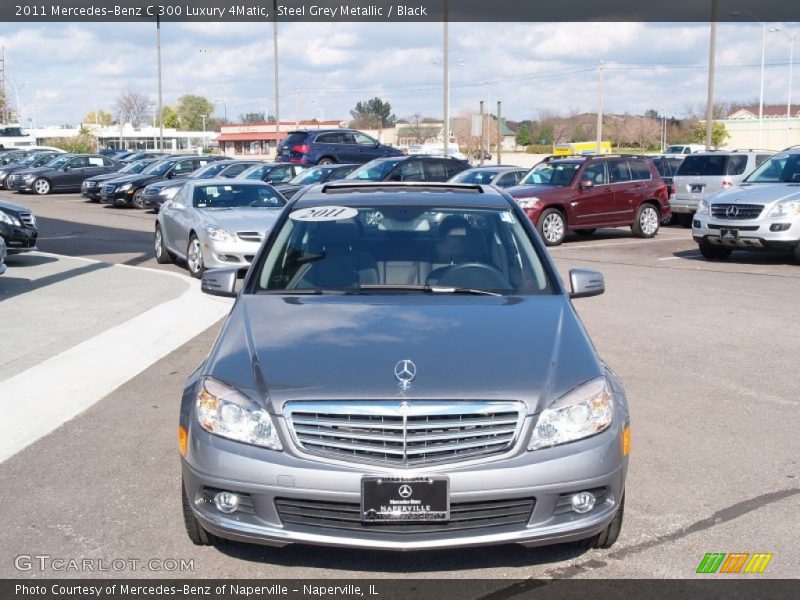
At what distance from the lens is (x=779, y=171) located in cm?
1691

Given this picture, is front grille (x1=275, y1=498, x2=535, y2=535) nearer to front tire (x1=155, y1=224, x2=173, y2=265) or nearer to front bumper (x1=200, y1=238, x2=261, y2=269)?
front bumper (x1=200, y1=238, x2=261, y2=269)

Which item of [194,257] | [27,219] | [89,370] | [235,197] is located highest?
[235,197]

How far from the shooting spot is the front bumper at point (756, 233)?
15555mm

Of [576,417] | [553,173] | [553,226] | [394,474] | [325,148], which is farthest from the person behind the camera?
[325,148]

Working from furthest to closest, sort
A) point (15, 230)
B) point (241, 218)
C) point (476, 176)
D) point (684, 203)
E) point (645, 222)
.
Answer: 1. point (684, 203)
2. point (476, 176)
3. point (645, 222)
4. point (15, 230)
5. point (241, 218)

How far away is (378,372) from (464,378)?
1.20 ft

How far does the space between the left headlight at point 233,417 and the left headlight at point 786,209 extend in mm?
13415

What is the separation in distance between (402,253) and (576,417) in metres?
1.87

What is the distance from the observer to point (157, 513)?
4965mm

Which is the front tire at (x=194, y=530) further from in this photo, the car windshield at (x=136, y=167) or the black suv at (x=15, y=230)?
the car windshield at (x=136, y=167)

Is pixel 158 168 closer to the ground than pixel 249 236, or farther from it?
farther from it

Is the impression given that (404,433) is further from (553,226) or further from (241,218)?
(553,226)

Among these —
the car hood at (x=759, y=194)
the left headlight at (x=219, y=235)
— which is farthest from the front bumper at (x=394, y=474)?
the car hood at (x=759, y=194)

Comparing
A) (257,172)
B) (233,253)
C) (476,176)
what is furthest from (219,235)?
(257,172)
